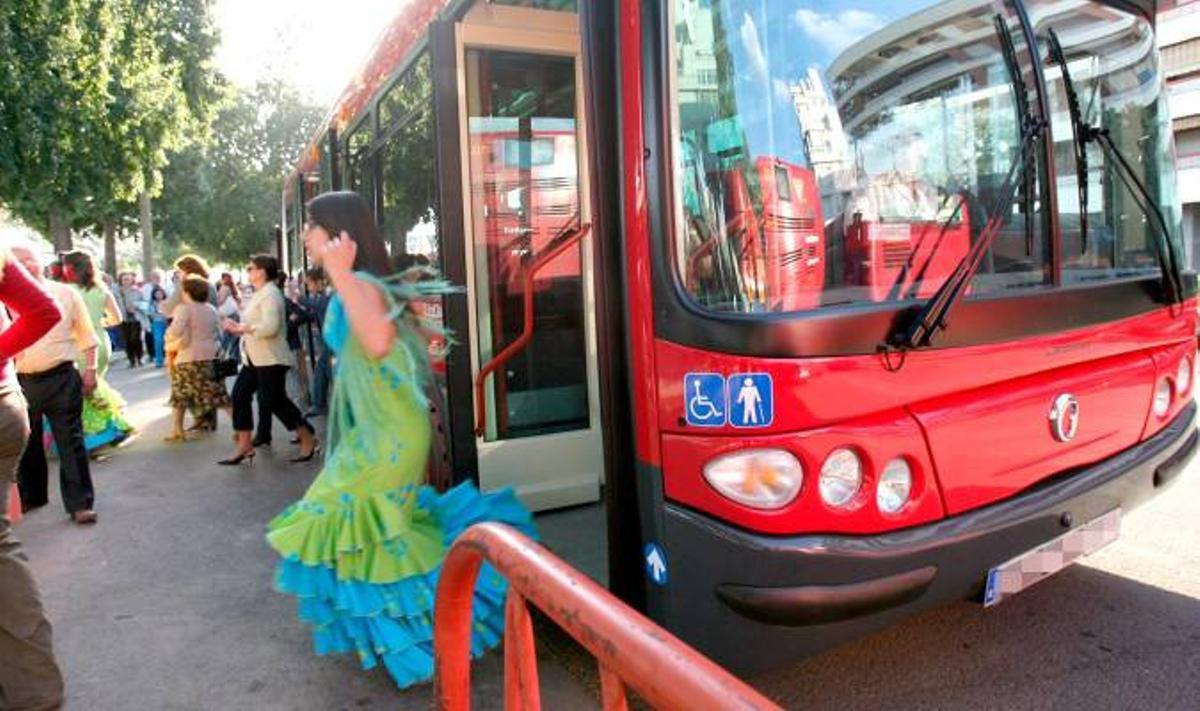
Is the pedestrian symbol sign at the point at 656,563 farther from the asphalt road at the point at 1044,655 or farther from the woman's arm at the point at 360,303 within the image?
the woman's arm at the point at 360,303

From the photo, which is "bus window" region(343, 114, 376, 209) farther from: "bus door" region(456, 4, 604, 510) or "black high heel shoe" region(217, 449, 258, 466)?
"black high heel shoe" region(217, 449, 258, 466)

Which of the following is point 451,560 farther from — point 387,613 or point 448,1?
point 448,1

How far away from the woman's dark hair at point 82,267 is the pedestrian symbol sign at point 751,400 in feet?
21.8

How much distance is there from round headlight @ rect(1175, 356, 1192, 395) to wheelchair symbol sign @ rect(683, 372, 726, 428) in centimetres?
211

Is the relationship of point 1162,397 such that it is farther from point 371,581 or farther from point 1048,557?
point 371,581

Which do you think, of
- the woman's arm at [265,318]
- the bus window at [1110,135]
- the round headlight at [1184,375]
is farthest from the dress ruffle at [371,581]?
the woman's arm at [265,318]

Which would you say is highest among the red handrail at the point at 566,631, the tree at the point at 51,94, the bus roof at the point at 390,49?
the tree at the point at 51,94

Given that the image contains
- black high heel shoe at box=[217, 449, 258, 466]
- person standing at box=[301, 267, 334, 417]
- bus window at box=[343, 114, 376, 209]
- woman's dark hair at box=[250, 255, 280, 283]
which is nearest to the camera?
bus window at box=[343, 114, 376, 209]

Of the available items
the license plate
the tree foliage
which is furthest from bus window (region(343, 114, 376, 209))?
the tree foliage

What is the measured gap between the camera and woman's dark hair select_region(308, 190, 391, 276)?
117 inches

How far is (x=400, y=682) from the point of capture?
300 cm

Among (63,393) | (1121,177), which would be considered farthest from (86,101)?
(1121,177)

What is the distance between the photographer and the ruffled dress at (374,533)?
297 centimetres

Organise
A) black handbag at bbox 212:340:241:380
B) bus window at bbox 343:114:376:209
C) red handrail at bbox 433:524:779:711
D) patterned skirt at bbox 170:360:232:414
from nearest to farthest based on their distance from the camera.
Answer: red handrail at bbox 433:524:779:711 < bus window at bbox 343:114:376:209 < patterned skirt at bbox 170:360:232:414 < black handbag at bbox 212:340:241:380
